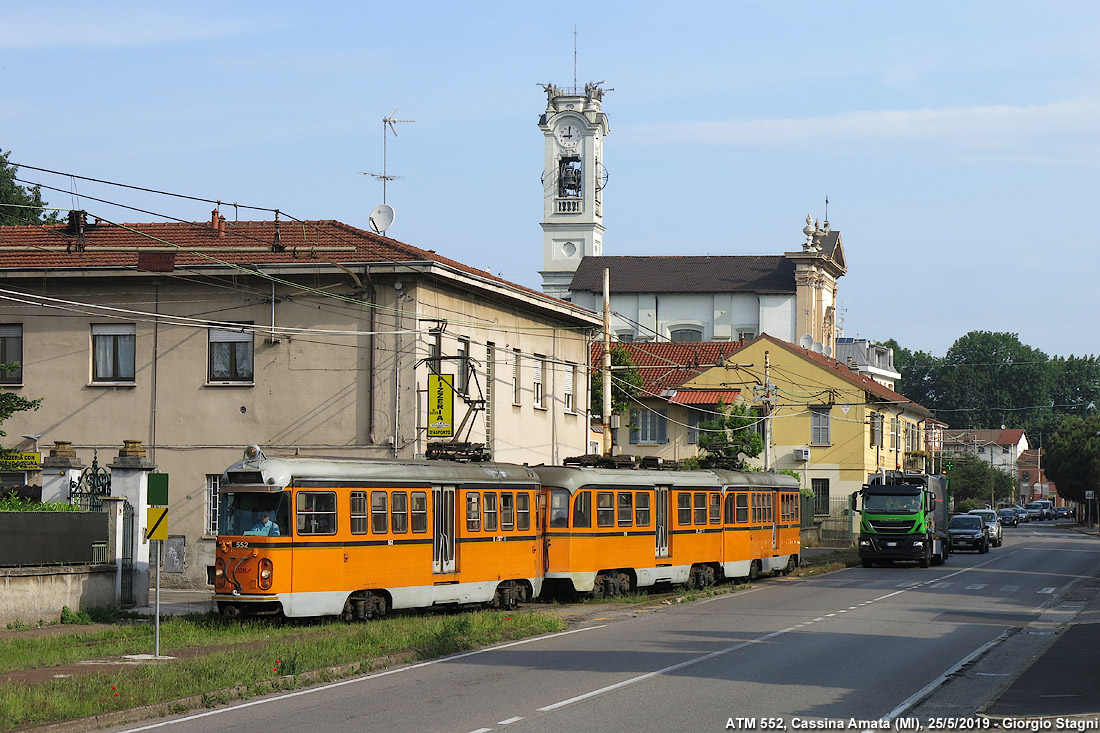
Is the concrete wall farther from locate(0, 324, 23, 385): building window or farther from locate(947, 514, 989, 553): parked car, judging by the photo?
locate(947, 514, 989, 553): parked car

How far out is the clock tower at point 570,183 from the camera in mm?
98312

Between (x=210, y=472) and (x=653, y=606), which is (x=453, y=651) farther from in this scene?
(x=210, y=472)

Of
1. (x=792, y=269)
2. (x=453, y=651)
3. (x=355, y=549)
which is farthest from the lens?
(x=792, y=269)

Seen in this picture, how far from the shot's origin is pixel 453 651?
1889 centimetres

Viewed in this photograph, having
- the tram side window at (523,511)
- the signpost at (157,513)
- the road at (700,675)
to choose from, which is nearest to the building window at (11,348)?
the tram side window at (523,511)

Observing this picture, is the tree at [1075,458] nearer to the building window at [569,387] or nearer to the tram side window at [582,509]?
the building window at [569,387]

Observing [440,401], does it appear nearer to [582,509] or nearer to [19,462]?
[582,509]

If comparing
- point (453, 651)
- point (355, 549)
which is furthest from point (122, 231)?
point (453, 651)

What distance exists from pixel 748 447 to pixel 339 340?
1231 inches

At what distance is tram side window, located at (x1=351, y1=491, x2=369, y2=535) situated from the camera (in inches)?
888

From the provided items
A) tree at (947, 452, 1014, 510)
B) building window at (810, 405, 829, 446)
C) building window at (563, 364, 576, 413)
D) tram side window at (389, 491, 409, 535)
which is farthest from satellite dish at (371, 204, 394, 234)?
tree at (947, 452, 1014, 510)

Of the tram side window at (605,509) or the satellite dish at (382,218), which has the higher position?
the satellite dish at (382,218)

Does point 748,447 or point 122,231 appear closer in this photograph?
point 122,231

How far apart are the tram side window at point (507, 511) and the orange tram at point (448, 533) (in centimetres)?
4
